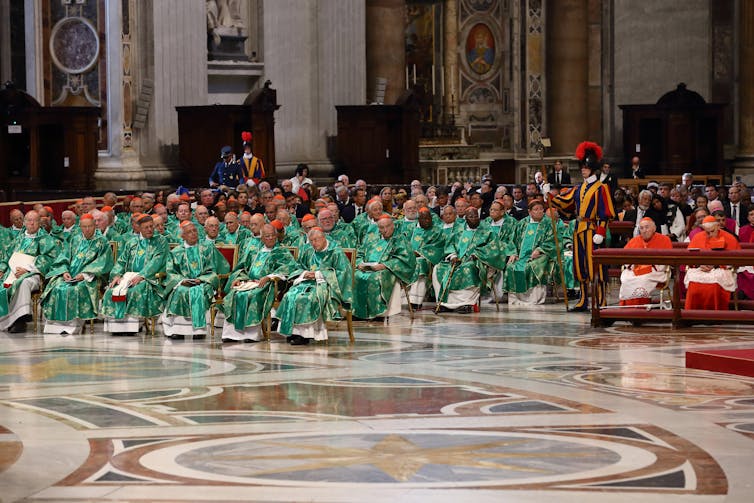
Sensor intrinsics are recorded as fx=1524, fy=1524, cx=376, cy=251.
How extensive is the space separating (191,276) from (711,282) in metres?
5.09

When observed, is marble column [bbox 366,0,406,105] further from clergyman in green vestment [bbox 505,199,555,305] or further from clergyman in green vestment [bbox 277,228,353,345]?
clergyman in green vestment [bbox 277,228,353,345]

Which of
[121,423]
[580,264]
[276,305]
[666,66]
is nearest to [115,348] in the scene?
[276,305]

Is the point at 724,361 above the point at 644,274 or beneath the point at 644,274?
beneath

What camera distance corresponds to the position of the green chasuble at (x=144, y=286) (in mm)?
14875

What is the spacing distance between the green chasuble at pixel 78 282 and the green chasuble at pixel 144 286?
23 centimetres

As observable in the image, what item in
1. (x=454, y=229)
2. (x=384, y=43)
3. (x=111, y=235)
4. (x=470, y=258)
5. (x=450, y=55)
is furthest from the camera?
(x=450, y=55)

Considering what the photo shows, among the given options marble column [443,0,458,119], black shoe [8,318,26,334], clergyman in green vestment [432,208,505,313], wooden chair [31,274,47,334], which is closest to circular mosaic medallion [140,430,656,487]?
black shoe [8,318,26,334]

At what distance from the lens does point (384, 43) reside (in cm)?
3047

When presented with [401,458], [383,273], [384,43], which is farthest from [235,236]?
[384,43]

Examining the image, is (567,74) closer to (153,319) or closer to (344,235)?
(344,235)

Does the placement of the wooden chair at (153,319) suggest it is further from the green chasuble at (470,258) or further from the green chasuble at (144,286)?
the green chasuble at (470,258)

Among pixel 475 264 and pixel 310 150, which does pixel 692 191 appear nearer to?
pixel 475 264

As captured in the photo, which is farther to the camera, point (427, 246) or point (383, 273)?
point (427, 246)

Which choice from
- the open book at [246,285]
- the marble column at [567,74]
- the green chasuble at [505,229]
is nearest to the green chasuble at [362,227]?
the green chasuble at [505,229]
